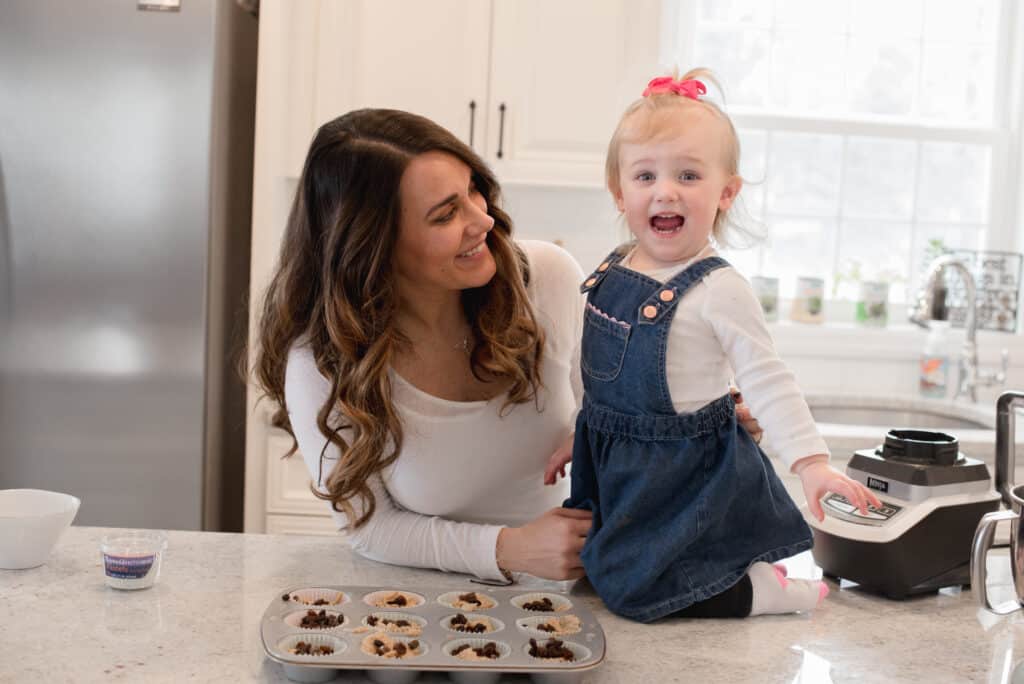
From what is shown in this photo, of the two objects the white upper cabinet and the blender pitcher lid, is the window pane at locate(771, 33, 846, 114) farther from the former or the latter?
the blender pitcher lid

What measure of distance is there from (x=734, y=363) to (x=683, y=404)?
7cm

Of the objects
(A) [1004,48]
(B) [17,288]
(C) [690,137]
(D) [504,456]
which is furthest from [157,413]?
(A) [1004,48]

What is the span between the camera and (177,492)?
9.02 feet

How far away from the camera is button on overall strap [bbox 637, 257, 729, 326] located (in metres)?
1.21

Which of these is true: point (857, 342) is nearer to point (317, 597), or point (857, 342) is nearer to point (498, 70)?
point (498, 70)

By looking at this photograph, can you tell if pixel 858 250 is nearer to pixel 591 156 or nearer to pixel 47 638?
pixel 591 156

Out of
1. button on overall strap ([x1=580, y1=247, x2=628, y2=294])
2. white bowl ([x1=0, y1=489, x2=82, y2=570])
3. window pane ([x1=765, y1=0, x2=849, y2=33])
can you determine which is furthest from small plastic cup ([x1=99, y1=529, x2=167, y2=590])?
window pane ([x1=765, y1=0, x2=849, y2=33])

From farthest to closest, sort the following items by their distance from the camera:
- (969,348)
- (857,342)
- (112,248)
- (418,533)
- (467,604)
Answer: (857,342) < (969,348) < (112,248) < (418,533) < (467,604)

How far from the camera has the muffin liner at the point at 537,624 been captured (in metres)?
1.10

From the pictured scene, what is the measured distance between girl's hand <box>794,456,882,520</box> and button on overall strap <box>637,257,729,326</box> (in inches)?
8.5

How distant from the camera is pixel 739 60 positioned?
11.6 ft

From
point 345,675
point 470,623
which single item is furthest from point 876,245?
point 345,675

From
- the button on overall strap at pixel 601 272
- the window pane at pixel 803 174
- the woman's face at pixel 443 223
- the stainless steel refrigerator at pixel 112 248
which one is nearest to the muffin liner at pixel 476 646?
the button on overall strap at pixel 601 272

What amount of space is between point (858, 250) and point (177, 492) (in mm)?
2219
